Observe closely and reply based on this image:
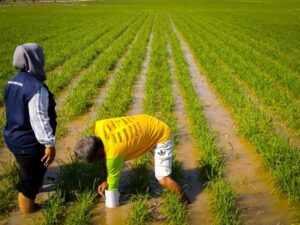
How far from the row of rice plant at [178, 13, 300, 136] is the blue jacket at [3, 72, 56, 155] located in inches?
178

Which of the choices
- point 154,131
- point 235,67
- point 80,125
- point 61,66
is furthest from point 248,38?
point 154,131

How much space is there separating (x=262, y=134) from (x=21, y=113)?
4.04 metres

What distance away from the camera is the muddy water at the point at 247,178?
165 inches

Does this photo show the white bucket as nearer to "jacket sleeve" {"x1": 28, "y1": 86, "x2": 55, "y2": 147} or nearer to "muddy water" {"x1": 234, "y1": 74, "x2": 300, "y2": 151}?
"jacket sleeve" {"x1": 28, "y1": 86, "x2": 55, "y2": 147}

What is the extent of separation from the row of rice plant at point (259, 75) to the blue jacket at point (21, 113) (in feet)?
14.8

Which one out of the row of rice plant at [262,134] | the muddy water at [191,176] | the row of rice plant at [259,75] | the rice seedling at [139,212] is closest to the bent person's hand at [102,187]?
the rice seedling at [139,212]

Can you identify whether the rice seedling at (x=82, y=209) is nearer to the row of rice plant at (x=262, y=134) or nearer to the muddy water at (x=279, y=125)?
the row of rice plant at (x=262, y=134)

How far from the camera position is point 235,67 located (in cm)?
1179

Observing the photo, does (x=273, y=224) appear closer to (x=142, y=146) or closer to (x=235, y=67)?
(x=142, y=146)

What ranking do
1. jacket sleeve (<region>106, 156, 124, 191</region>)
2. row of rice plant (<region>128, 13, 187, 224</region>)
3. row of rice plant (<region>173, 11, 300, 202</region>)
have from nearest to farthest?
jacket sleeve (<region>106, 156, 124, 191</region>)
row of rice plant (<region>128, 13, 187, 224</region>)
row of rice plant (<region>173, 11, 300, 202</region>)

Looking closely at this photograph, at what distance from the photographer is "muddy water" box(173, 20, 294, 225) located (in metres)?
4.20

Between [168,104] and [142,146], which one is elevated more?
[142,146]

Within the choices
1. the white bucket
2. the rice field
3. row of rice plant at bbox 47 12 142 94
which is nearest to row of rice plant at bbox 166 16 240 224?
the rice field

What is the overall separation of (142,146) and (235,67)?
8355mm
